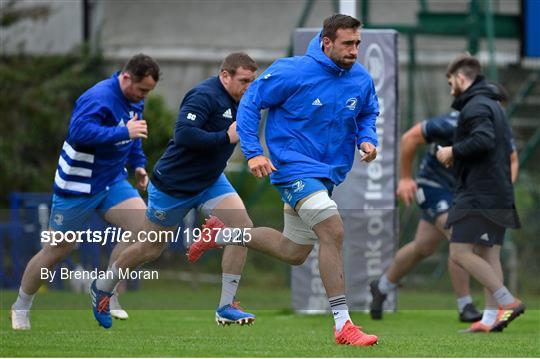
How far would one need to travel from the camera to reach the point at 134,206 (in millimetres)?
9984

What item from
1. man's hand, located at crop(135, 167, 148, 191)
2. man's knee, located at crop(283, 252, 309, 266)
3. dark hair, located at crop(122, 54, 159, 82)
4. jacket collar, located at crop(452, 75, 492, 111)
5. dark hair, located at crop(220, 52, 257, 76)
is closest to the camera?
man's knee, located at crop(283, 252, 309, 266)

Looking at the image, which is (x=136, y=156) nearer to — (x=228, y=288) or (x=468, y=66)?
(x=228, y=288)

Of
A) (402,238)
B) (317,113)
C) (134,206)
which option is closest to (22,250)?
(402,238)

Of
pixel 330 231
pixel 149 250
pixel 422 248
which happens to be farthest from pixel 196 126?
pixel 422 248

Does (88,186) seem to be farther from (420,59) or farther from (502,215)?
(420,59)

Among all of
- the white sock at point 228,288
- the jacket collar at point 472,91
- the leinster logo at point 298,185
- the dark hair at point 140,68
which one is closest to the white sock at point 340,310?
the leinster logo at point 298,185

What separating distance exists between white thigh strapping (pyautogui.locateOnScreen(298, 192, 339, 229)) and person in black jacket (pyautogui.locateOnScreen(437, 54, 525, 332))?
2133mm

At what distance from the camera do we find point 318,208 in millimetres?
8141

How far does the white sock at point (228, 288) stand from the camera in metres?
9.09

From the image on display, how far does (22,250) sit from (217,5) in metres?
7.62

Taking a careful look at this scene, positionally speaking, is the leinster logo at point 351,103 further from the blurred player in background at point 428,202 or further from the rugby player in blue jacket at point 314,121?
the blurred player in background at point 428,202

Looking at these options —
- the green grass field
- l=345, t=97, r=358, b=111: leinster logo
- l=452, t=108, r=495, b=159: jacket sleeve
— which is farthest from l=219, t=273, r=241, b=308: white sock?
l=452, t=108, r=495, b=159: jacket sleeve

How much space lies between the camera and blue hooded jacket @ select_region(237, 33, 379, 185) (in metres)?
8.34

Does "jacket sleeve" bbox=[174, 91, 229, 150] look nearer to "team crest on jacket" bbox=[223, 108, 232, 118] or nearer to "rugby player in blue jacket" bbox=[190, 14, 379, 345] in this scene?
"team crest on jacket" bbox=[223, 108, 232, 118]
